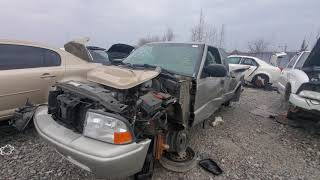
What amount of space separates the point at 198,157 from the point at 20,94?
2926 mm

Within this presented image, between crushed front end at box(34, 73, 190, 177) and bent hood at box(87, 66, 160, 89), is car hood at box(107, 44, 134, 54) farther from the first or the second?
crushed front end at box(34, 73, 190, 177)

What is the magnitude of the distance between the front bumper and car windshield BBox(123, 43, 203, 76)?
148cm

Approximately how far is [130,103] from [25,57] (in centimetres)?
236

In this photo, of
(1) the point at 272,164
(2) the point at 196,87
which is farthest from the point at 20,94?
(1) the point at 272,164

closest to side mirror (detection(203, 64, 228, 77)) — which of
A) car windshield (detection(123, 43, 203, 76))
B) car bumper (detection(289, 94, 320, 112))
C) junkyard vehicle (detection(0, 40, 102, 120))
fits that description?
car windshield (detection(123, 43, 203, 76))

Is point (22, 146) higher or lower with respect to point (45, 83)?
lower

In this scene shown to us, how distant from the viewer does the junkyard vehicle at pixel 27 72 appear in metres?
3.19

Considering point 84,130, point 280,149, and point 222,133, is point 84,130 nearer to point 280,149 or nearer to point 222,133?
point 222,133

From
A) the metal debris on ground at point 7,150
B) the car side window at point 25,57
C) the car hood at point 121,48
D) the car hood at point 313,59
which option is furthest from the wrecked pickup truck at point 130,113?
the car hood at point 121,48

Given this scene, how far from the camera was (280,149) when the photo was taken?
3.66 m

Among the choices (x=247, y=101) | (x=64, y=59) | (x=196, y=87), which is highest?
(x=64, y=59)

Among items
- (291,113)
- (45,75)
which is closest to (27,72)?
(45,75)

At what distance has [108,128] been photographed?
1900 mm

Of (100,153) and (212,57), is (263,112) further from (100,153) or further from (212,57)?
(100,153)
